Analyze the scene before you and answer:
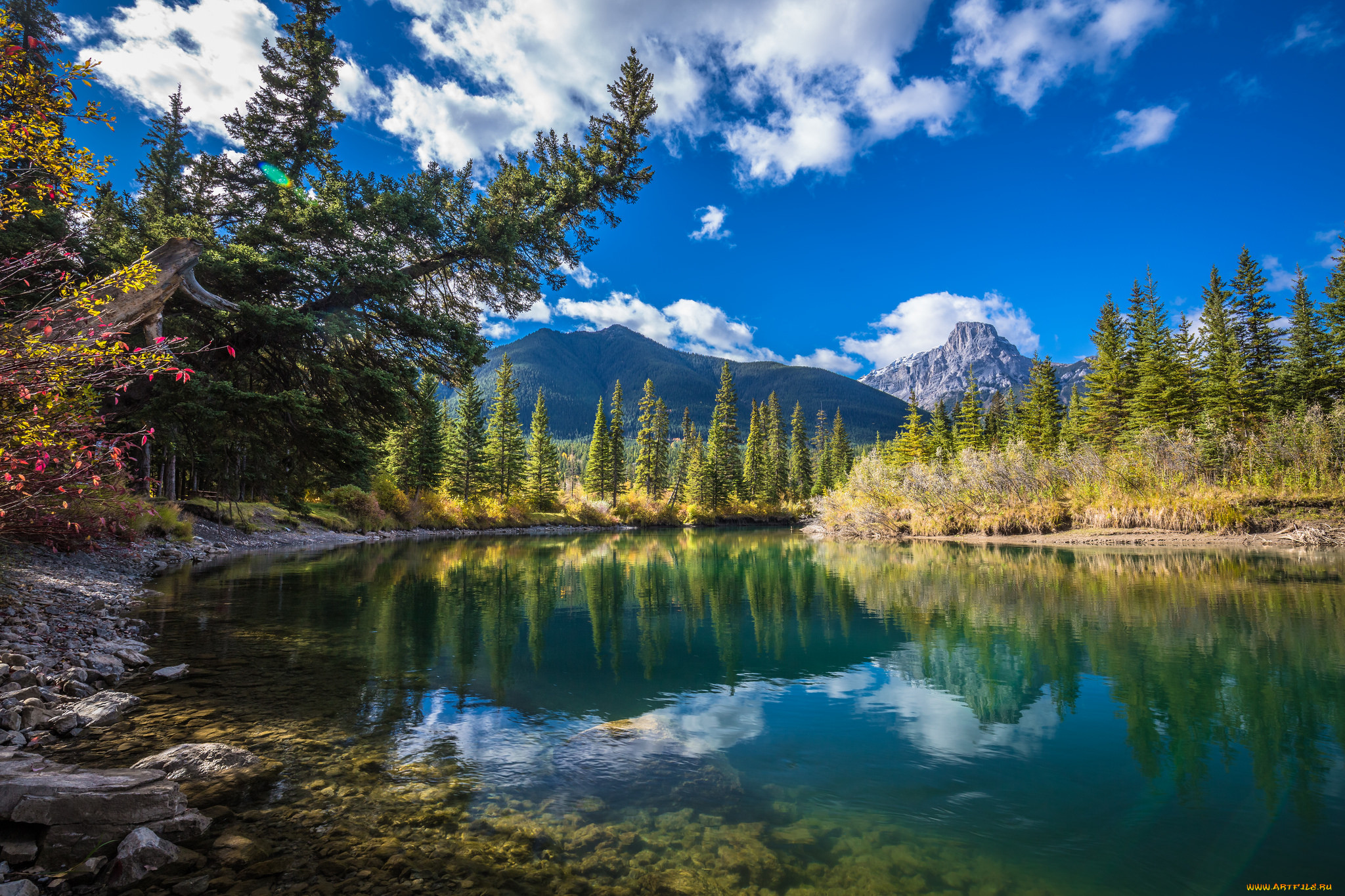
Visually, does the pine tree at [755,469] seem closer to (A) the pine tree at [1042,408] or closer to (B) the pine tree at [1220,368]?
(A) the pine tree at [1042,408]

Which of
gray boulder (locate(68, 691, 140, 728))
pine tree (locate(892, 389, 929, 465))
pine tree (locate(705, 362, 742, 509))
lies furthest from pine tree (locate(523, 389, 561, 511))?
gray boulder (locate(68, 691, 140, 728))

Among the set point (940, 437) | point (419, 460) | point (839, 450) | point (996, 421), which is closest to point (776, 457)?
point (839, 450)

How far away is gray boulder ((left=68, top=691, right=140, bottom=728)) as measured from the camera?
16.9 feet

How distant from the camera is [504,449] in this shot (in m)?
56.1

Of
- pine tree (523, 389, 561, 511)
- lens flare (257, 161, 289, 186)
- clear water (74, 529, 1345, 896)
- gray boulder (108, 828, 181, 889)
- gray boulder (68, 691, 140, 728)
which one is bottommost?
clear water (74, 529, 1345, 896)

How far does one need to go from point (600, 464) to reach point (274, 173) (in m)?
55.4

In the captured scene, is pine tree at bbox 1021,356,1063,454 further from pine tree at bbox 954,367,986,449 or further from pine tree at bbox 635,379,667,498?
pine tree at bbox 635,379,667,498

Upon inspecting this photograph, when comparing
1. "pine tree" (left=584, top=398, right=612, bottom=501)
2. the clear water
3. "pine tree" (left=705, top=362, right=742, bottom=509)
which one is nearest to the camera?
the clear water

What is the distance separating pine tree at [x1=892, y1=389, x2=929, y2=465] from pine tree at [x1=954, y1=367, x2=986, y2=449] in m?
2.98

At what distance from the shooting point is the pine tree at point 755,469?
72875mm

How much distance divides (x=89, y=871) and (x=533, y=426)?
197ft

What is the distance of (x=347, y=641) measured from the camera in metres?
9.15

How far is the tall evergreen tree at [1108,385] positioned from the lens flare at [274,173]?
49.0 meters

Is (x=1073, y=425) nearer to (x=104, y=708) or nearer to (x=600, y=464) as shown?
(x=600, y=464)
